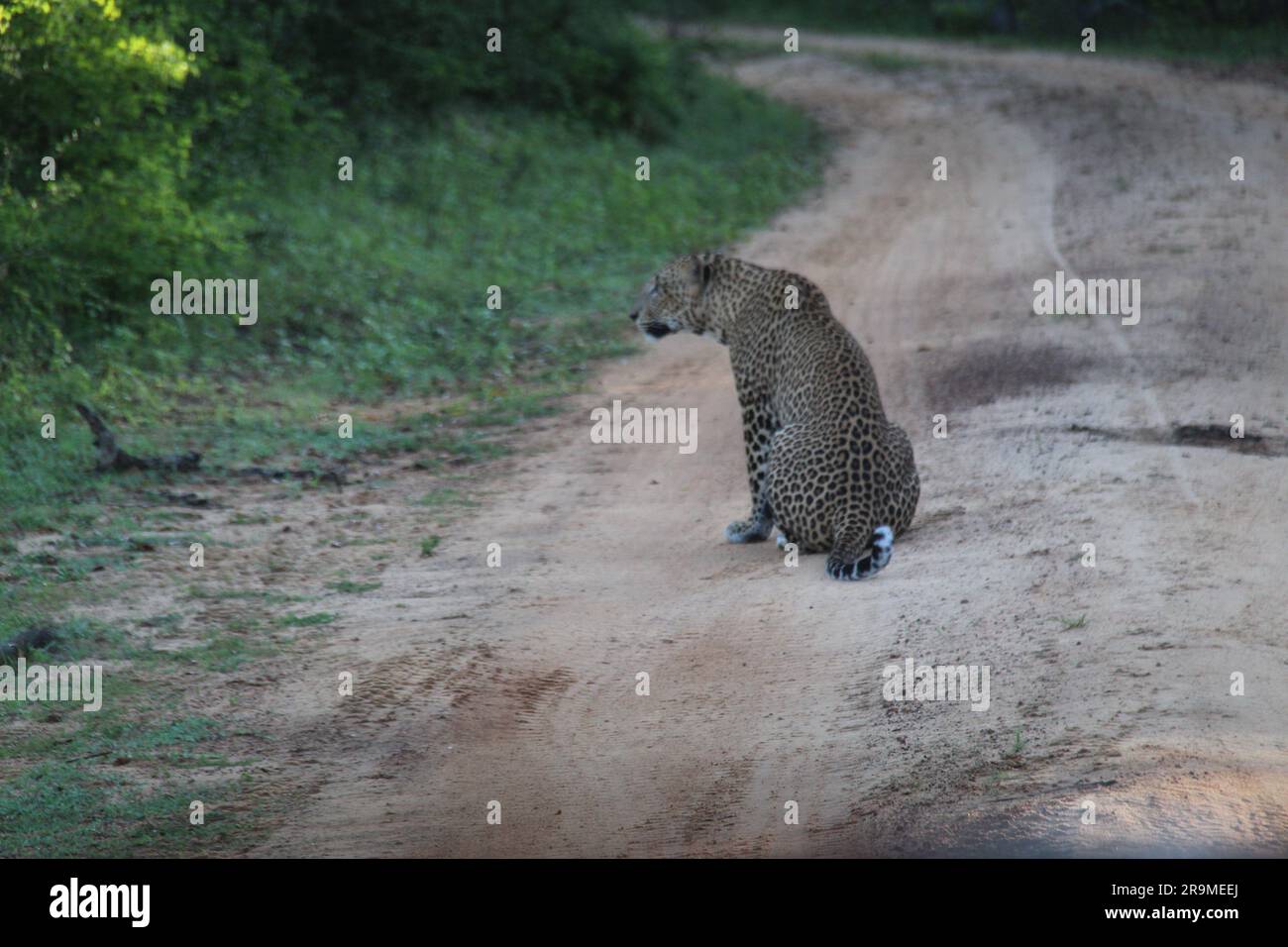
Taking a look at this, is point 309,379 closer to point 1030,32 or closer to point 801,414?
point 801,414

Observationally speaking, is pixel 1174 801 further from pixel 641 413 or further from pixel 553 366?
pixel 553 366

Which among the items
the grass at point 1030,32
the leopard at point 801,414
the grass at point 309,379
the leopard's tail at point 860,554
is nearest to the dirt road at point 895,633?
the leopard's tail at point 860,554

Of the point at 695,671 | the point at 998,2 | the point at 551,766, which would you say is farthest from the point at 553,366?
the point at 998,2

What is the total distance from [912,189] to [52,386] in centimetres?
1268

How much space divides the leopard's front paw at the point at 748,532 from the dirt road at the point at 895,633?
5.0 inches

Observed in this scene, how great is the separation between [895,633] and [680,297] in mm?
3348

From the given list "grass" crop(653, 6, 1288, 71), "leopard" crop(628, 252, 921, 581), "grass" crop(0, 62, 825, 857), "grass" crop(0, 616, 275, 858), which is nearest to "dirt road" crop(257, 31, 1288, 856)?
"leopard" crop(628, 252, 921, 581)

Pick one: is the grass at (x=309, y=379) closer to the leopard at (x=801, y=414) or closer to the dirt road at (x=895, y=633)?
the dirt road at (x=895, y=633)

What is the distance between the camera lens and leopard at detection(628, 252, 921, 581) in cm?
888

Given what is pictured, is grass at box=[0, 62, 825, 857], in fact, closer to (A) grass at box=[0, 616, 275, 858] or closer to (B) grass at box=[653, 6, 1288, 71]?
(A) grass at box=[0, 616, 275, 858]

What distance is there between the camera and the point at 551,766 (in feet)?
21.9

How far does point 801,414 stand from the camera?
9.35 meters

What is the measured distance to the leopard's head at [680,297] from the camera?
10180mm

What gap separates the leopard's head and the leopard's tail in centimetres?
219
